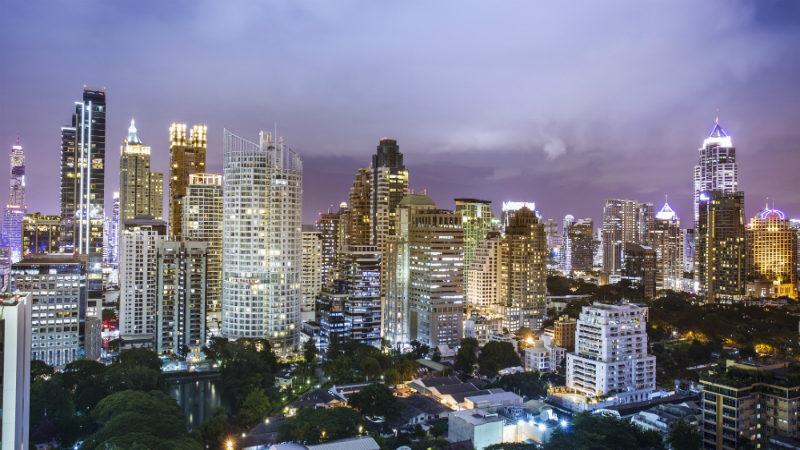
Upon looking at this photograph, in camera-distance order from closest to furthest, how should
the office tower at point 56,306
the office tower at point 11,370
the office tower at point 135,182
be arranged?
the office tower at point 11,370 < the office tower at point 56,306 < the office tower at point 135,182

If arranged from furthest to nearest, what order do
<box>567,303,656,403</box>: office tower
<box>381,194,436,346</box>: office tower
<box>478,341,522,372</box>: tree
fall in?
<box>381,194,436,346</box>: office tower
<box>478,341,522,372</box>: tree
<box>567,303,656,403</box>: office tower

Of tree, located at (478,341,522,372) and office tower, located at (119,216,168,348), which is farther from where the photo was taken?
office tower, located at (119,216,168,348)

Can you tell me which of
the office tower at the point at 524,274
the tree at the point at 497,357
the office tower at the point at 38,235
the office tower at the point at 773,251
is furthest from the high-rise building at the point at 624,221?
the office tower at the point at 38,235

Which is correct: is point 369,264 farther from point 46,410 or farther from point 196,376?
point 46,410

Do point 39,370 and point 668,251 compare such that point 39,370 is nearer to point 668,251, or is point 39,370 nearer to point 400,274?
point 400,274

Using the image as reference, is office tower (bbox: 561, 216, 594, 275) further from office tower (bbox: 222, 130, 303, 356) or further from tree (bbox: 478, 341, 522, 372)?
office tower (bbox: 222, 130, 303, 356)

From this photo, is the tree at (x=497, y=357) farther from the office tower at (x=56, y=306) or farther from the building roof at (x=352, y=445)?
the office tower at (x=56, y=306)

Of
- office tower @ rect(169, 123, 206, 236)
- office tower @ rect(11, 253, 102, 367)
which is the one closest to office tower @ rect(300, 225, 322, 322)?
office tower @ rect(11, 253, 102, 367)
